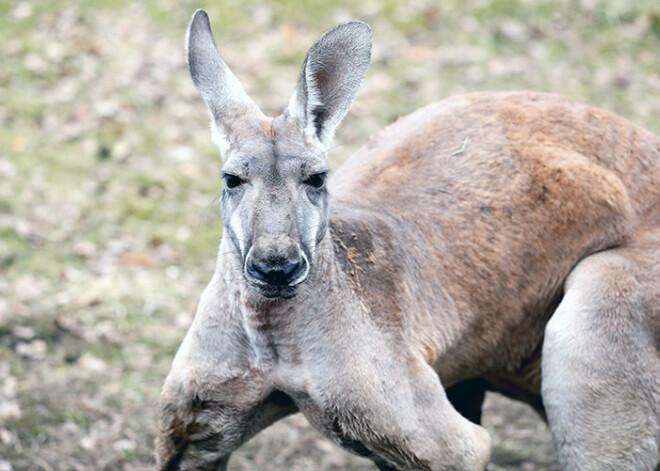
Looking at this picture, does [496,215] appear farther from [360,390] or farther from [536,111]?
[360,390]

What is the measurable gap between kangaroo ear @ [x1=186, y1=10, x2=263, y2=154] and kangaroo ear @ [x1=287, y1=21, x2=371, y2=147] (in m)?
0.25

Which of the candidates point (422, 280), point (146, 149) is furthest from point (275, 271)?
point (146, 149)

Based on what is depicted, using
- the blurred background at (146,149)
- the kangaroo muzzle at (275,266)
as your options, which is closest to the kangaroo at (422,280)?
the kangaroo muzzle at (275,266)

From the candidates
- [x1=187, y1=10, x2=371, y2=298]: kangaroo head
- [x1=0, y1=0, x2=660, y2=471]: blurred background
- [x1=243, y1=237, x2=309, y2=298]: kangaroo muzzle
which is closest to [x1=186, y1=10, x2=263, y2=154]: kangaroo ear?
[x1=187, y1=10, x2=371, y2=298]: kangaroo head

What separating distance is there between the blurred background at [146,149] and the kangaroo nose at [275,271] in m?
2.45

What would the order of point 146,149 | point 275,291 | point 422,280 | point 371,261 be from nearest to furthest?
point 275,291 → point 371,261 → point 422,280 → point 146,149

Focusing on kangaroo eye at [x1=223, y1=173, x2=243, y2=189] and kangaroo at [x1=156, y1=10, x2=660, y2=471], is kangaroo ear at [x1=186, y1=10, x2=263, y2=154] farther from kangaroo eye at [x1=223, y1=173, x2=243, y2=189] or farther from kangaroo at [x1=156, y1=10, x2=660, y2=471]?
kangaroo eye at [x1=223, y1=173, x2=243, y2=189]

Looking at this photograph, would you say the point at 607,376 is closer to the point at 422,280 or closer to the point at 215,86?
the point at 422,280

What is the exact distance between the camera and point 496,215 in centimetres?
507

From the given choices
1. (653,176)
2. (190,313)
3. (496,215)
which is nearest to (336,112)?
(496,215)

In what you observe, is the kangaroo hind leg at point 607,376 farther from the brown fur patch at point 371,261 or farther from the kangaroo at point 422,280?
the brown fur patch at point 371,261

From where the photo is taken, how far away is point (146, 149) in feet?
30.7

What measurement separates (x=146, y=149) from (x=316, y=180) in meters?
5.41

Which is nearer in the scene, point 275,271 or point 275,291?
point 275,271
